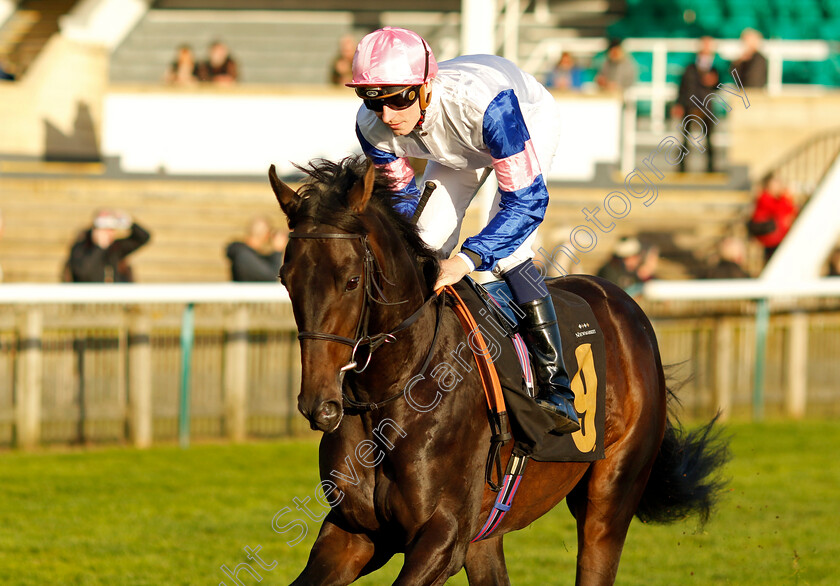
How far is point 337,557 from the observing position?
3.40 meters

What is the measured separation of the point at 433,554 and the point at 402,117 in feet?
4.26

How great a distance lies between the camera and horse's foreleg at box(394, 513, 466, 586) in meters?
3.21

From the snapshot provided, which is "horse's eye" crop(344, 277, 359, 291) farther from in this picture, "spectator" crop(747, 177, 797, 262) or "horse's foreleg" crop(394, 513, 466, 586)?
"spectator" crop(747, 177, 797, 262)

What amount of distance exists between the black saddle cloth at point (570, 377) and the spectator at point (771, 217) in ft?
23.9

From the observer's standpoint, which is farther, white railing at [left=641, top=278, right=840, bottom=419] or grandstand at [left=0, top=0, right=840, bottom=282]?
grandstand at [left=0, top=0, right=840, bottom=282]

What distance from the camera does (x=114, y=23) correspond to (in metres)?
16.0

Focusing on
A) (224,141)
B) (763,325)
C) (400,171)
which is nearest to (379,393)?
(400,171)

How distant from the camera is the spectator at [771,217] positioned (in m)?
11.1

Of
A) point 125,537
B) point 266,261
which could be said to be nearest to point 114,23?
point 266,261

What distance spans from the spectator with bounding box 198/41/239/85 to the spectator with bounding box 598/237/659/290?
5911mm

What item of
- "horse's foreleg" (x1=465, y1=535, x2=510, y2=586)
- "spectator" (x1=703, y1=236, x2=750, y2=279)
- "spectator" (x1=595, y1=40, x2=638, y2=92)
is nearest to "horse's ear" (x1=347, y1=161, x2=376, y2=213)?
"horse's foreleg" (x1=465, y1=535, x2=510, y2=586)

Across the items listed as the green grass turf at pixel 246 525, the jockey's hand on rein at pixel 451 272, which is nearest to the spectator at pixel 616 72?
the green grass turf at pixel 246 525

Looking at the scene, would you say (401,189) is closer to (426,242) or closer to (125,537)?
(426,242)

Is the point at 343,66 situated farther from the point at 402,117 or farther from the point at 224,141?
the point at 402,117
